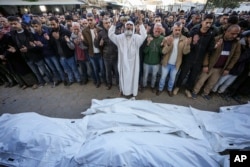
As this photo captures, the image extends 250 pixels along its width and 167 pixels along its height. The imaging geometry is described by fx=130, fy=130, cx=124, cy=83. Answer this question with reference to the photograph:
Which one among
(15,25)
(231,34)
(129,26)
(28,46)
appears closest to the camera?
(231,34)

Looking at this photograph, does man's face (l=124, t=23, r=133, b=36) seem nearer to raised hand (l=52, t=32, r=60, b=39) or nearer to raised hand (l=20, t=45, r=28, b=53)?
raised hand (l=52, t=32, r=60, b=39)

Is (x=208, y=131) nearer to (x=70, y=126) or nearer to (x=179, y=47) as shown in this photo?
(x=179, y=47)

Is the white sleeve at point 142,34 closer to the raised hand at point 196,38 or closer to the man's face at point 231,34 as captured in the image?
the raised hand at point 196,38

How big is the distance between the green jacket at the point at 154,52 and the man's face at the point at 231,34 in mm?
1356

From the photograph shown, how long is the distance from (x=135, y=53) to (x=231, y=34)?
6.78 feet

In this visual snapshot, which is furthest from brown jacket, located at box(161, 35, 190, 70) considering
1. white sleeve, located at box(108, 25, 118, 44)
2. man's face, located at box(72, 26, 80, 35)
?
man's face, located at box(72, 26, 80, 35)

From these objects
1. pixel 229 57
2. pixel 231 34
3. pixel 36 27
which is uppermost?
pixel 36 27

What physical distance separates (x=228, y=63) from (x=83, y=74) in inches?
156

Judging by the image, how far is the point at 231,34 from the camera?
276 centimetres

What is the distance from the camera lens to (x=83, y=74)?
4184mm

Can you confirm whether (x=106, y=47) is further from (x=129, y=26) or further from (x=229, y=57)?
(x=229, y=57)

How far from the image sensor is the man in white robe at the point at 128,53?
2.95m

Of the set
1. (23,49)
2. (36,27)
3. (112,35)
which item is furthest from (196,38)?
(23,49)

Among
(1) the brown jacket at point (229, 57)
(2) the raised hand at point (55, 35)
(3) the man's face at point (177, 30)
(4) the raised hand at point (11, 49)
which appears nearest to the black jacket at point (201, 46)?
(1) the brown jacket at point (229, 57)
